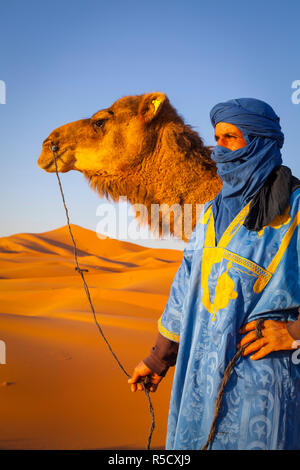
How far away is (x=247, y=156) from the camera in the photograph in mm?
1961

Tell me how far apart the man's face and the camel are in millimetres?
1352

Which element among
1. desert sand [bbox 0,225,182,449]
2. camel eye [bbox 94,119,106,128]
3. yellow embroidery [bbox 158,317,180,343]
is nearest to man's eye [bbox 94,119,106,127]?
camel eye [bbox 94,119,106,128]

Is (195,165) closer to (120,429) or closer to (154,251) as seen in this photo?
(120,429)

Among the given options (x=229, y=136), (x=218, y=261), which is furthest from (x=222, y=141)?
(x=218, y=261)

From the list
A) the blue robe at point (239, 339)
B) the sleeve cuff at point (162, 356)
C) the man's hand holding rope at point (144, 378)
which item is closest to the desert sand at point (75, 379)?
the man's hand holding rope at point (144, 378)

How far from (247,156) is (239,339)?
81cm

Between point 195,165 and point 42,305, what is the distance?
1075 cm

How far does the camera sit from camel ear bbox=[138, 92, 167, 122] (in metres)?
3.93

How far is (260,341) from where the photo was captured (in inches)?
68.6

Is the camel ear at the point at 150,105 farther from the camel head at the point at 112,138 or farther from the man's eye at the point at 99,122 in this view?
the man's eye at the point at 99,122

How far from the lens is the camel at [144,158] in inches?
140

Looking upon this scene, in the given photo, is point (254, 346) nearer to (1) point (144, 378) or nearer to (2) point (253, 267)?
(2) point (253, 267)

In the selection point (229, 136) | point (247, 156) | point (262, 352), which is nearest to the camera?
point (262, 352)
